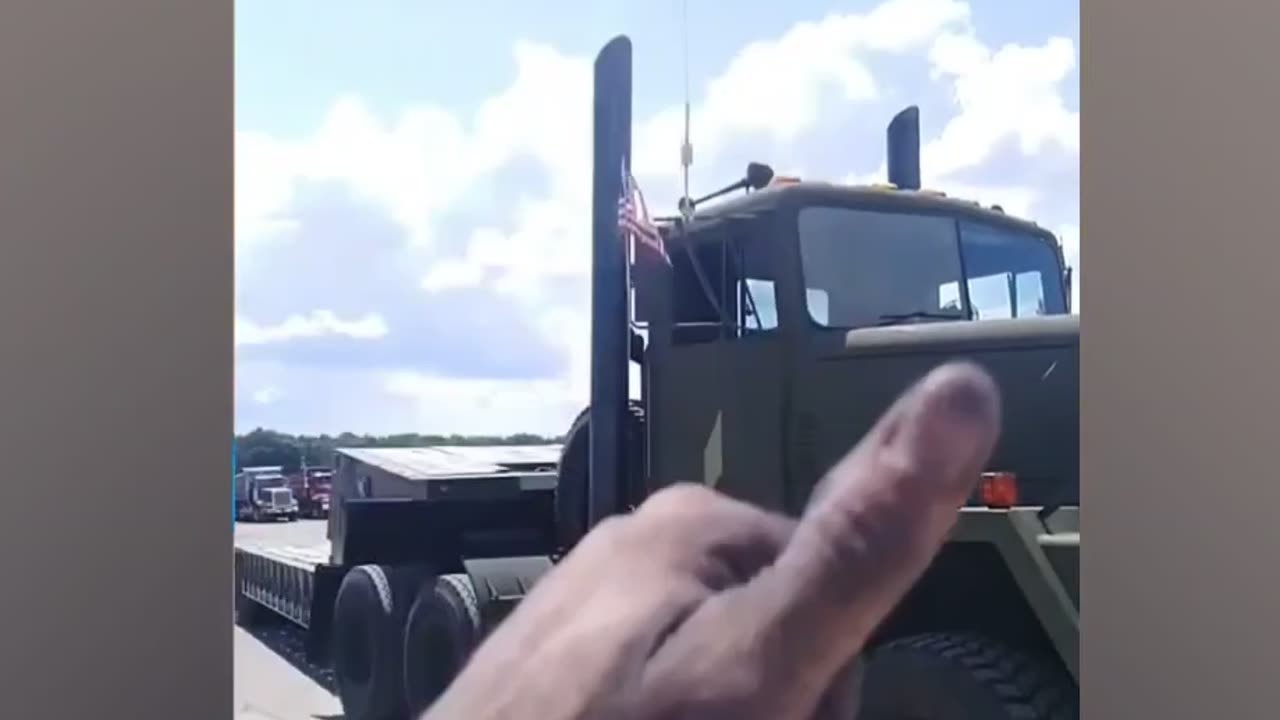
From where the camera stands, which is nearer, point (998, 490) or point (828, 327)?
point (998, 490)

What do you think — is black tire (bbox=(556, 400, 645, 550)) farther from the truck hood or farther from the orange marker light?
the orange marker light

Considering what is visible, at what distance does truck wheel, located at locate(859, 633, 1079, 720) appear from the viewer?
241 centimetres

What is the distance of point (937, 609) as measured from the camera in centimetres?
242

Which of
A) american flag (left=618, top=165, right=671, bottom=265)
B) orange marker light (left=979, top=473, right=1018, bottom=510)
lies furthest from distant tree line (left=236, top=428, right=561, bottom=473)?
orange marker light (left=979, top=473, right=1018, bottom=510)

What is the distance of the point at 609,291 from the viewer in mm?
2484

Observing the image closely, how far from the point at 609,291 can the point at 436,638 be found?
0.63 metres

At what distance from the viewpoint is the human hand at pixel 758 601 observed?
2.38m
